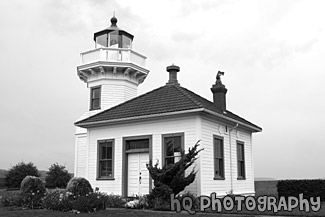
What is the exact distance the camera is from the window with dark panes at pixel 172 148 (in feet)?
53.1

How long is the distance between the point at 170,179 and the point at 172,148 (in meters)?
2.13

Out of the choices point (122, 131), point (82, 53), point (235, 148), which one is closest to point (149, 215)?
point (122, 131)

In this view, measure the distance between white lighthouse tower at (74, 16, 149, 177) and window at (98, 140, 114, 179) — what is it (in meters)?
4.99

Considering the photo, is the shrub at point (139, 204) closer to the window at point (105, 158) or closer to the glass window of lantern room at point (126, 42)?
the window at point (105, 158)

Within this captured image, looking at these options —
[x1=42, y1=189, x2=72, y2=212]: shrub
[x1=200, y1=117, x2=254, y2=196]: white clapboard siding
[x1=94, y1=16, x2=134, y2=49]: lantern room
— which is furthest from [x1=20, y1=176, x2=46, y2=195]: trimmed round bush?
[x1=94, y1=16, x2=134, y2=49]: lantern room

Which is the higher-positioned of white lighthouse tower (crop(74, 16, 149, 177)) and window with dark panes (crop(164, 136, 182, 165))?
white lighthouse tower (crop(74, 16, 149, 177))

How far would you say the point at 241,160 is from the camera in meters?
19.4

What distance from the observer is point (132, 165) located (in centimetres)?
1744

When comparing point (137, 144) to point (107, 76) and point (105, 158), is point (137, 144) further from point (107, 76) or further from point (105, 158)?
point (107, 76)

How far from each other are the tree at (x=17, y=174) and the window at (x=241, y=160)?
17.6 meters

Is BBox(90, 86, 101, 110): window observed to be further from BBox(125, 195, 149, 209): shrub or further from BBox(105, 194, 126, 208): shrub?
BBox(125, 195, 149, 209): shrub

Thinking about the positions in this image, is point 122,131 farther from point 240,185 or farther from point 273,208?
point 273,208

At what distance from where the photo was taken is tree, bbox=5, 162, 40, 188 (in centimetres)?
3002

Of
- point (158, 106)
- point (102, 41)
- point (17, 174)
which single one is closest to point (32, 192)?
point (158, 106)
